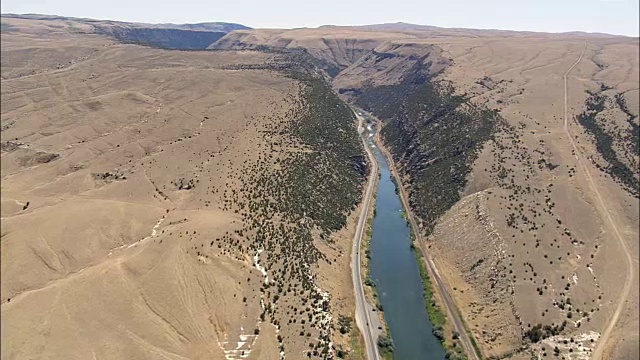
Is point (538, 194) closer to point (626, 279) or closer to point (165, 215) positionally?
point (626, 279)

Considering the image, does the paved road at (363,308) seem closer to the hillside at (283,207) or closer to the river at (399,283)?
the hillside at (283,207)

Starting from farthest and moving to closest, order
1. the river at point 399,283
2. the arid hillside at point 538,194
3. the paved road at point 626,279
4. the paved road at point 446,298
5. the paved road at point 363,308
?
the river at point 399,283
the paved road at point 446,298
the paved road at point 363,308
the arid hillside at point 538,194
the paved road at point 626,279

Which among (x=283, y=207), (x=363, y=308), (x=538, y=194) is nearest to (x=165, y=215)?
(x=283, y=207)

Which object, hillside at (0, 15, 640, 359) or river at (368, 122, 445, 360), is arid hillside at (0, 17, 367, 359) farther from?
river at (368, 122, 445, 360)

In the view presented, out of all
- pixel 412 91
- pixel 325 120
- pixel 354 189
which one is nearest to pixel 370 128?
pixel 412 91

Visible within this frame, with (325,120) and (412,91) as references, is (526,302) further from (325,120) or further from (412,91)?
(412,91)

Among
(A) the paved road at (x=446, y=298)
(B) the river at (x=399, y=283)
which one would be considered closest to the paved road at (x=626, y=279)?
(A) the paved road at (x=446, y=298)
